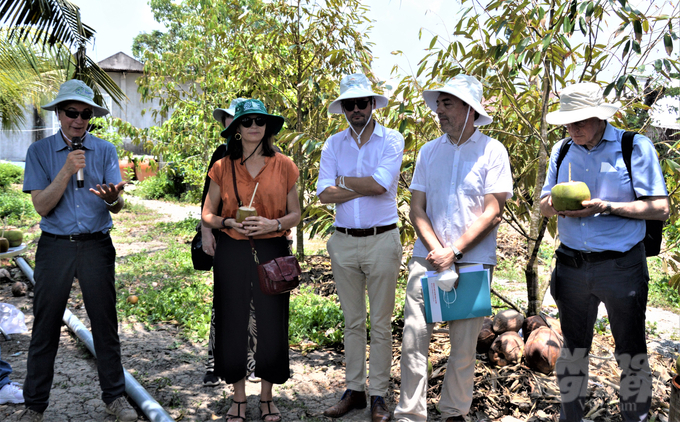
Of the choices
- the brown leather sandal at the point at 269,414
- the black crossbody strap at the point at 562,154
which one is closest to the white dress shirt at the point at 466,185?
the black crossbody strap at the point at 562,154

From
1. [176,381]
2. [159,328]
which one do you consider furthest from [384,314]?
[159,328]

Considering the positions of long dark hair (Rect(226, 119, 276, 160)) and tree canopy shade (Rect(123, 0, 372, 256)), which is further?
tree canopy shade (Rect(123, 0, 372, 256))

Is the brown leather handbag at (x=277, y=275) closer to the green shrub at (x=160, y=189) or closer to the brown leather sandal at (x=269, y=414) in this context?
the brown leather sandal at (x=269, y=414)

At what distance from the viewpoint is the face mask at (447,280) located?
3174mm

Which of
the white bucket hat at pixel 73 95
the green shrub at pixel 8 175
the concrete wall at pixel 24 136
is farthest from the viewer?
the concrete wall at pixel 24 136

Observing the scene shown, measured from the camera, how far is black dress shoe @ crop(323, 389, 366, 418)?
369cm

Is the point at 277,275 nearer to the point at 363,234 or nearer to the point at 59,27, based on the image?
the point at 363,234

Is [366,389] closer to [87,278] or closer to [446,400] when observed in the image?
[446,400]

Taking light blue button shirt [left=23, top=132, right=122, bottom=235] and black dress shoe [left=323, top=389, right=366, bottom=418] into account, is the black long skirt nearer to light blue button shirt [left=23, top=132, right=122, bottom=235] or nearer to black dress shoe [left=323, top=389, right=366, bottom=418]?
black dress shoe [left=323, top=389, right=366, bottom=418]

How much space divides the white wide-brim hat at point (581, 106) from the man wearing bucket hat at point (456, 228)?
40 cm

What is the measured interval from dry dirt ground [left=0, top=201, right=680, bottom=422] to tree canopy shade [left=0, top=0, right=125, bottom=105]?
9.46 ft

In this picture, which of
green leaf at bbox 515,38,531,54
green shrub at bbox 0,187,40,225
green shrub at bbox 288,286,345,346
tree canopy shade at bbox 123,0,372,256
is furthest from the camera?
green shrub at bbox 0,187,40,225

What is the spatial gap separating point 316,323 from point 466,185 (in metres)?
2.79

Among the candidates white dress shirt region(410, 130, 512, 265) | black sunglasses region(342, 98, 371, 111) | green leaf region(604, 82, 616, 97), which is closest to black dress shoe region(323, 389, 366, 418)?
white dress shirt region(410, 130, 512, 265)
